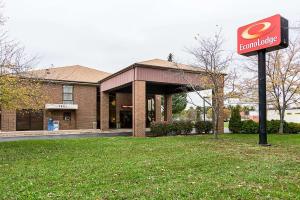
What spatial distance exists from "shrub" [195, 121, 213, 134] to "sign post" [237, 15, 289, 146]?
886cm

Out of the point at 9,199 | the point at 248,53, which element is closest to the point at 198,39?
the point at 248,53

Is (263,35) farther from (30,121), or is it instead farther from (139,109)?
(30,121)

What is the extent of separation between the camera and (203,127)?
22.0 m

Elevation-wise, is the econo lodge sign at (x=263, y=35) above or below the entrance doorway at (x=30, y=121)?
above

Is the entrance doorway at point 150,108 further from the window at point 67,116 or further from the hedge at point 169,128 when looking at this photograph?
the hedge at point 169,128

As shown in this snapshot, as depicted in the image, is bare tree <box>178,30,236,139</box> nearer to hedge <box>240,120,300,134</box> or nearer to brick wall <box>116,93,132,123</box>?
hedge <box>240,120,300,134</box>

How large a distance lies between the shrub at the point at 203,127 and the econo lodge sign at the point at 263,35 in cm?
891

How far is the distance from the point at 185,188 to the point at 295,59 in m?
19.3

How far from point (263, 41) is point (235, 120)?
1154 centimetres

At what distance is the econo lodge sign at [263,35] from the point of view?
12.4 m

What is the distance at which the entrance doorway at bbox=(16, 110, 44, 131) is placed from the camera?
94.7 feet

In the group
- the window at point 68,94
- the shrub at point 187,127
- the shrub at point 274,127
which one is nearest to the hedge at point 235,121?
the shrub at point 274,127

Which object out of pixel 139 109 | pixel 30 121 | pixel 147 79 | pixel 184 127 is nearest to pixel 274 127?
pixel 184 127

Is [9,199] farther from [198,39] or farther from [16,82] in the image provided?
[198,39]
